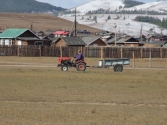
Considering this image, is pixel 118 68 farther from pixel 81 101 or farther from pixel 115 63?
pixel 81 101

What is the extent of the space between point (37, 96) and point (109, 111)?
18.1 ft

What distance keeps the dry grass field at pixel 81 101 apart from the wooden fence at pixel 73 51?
45.4 meters

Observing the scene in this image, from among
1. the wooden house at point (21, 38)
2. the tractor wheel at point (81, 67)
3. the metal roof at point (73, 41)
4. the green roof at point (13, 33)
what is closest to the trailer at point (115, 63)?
the tractor wheel at point (81, 67)

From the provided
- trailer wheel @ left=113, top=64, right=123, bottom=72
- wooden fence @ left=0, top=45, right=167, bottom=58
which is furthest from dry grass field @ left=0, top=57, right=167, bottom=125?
wooden fence @ left=0, top=45, right=167, bottom=58

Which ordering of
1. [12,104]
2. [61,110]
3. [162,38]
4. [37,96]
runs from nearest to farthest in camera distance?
1. [61,110]
2. [12,104]
3. [37,96]
4. [162,38]

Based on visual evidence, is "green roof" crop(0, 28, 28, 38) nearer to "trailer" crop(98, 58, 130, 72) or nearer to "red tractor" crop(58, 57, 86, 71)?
"trailer" crop(98, 58, 130, 72)

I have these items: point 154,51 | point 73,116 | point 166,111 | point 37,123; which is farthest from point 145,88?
point 154,51

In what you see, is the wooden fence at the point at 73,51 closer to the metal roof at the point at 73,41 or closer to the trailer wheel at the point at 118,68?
the metal roof at the point at 73,41

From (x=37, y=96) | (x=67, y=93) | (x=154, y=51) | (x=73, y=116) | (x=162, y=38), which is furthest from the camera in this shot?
(x=162, y=38)

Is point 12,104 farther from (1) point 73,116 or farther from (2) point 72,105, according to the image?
(1) point 73,116

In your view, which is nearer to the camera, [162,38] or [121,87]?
[121,87]

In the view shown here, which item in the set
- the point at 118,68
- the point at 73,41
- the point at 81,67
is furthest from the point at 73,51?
the point at 81,67

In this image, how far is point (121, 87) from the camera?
93.7 feet

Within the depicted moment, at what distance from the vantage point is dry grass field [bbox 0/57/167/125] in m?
16.0
